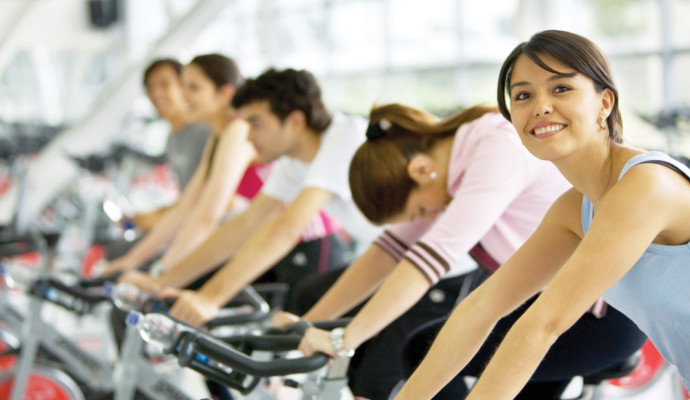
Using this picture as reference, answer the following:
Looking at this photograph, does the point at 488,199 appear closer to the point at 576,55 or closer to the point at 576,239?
the point at 576,239

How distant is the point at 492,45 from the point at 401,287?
21.6 feet

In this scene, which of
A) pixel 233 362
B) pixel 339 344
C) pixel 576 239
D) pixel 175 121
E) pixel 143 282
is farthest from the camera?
pixel 175 121

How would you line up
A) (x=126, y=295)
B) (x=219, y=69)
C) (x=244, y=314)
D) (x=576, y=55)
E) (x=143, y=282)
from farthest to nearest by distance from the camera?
(x=219, y=69) → (x=143, y=282) → (x=126, y=295) → (x=244, y=314) → (x=576, y=55)

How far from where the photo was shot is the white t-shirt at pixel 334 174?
2027mm

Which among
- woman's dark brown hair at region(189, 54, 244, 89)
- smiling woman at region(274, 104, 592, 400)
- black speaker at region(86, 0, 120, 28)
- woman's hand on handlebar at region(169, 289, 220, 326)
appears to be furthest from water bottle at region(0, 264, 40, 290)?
black speaker at region(86, 0, 120, 28)

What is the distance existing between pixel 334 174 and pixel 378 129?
1.44 ft

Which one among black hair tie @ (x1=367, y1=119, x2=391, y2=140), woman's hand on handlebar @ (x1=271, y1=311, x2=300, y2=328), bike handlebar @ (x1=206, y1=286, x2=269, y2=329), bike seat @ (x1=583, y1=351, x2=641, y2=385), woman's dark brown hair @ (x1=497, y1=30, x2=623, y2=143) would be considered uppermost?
woman's dark brown hair @ (x1=497, y1=30, x2=623, y2=143)

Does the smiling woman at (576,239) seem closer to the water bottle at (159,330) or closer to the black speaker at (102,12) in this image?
the water bottle at (159,330)

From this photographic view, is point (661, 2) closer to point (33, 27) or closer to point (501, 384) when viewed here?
point (501, 384)

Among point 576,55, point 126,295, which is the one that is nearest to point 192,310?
point 126,295

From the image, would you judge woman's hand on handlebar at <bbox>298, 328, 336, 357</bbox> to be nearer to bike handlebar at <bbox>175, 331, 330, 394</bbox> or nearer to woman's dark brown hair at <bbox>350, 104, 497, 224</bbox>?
bike handlebar at <bbox>175, 331, 330, 394</bbox>

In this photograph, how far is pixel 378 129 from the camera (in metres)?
1.61

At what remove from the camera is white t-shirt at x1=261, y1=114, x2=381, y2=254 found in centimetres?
203

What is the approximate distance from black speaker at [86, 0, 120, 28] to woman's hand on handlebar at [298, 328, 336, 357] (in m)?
9.20
